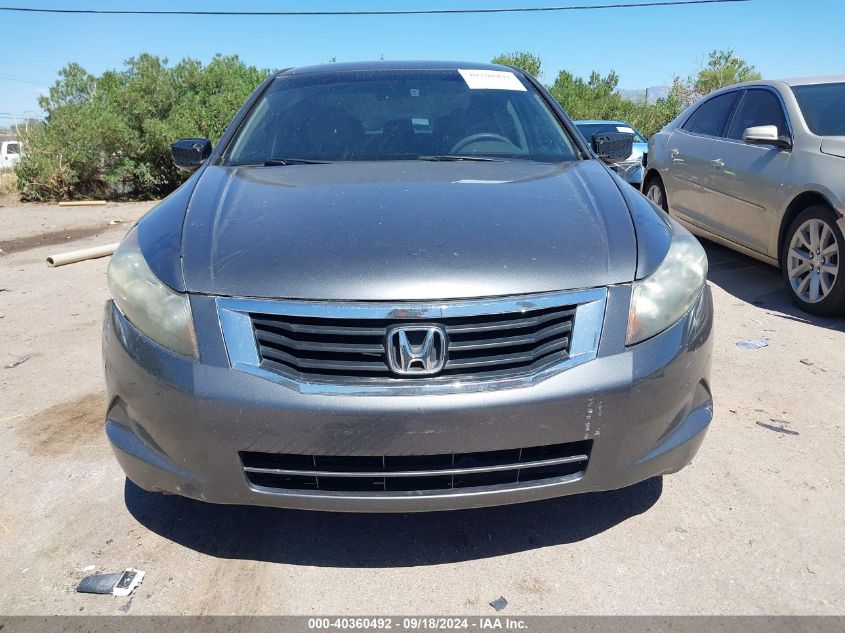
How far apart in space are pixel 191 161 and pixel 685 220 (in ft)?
15.6

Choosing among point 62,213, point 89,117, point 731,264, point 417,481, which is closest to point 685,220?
point 731,264

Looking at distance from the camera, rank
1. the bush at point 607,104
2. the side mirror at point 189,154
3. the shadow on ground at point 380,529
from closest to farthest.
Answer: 1. the shadow on ground at point 380,529
2. the side mirror at point 189,154
3. the bush at point 607,104

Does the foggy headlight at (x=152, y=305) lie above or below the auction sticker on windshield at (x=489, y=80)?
below

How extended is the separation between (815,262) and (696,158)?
179cm

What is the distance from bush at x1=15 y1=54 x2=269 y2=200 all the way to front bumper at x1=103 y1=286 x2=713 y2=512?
1176 centimetres

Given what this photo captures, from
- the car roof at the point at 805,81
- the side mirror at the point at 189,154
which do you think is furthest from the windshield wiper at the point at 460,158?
the car roof at the point at 805,81

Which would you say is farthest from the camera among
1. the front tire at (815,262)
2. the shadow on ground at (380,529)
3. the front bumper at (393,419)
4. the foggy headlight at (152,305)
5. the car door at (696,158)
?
the car door at (696,158)

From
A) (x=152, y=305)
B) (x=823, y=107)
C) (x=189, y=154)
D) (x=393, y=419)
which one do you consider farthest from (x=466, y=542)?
(x=823, y=107)

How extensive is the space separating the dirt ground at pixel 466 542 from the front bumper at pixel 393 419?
0.32 meters

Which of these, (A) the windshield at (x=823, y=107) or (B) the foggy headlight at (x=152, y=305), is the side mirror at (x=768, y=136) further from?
(B) the foggy headlight at (x=152, y=305)

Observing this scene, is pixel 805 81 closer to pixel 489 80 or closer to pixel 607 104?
pixel 489 80

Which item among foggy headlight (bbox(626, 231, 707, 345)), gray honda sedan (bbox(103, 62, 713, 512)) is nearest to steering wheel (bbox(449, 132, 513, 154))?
gray honda sedan (bbox(103, 62, 713, 512))

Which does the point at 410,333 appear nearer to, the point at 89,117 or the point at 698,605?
the point at 698,605

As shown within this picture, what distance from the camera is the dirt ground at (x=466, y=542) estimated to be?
2.14 m
